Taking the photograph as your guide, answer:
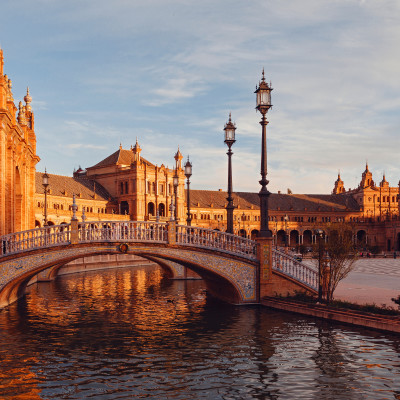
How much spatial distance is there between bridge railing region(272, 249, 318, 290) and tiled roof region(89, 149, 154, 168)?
3735 inches

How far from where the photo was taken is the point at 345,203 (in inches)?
5778

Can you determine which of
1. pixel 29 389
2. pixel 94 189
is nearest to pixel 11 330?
pixel 29 389

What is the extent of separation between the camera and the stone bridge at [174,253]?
2406 cm

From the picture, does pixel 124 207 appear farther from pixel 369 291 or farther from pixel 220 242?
pixel 369 291

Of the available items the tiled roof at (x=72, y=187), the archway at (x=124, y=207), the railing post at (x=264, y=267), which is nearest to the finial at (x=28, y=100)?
the railing post at (x=264, y=267)

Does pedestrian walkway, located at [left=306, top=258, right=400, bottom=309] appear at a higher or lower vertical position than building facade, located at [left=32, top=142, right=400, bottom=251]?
lower

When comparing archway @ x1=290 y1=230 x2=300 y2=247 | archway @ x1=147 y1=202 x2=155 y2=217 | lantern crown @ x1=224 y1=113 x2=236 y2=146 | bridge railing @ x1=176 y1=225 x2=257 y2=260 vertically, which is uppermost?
lantern crown @ x1=224 y1=113 x2=236 y2=146

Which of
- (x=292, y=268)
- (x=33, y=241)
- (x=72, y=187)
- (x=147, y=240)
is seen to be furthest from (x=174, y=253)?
(x=72, y=187)

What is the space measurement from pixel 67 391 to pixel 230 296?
1466cm

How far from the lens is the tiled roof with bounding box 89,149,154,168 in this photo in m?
120

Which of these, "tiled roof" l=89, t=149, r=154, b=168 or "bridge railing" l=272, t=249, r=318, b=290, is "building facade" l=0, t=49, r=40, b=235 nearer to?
"bridge railing" l=272, t=249, r=318, b=290

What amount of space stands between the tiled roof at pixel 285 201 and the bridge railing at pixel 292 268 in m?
106

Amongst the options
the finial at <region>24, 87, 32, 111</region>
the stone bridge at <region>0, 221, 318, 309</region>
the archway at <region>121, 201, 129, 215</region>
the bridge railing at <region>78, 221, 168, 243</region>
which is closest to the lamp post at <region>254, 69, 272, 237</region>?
the stone bridge at <region>0, 221, 318, 309</region>

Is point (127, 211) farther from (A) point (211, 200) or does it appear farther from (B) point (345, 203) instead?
(B) point (345, 203)
